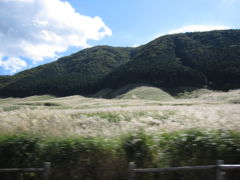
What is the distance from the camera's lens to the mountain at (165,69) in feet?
238

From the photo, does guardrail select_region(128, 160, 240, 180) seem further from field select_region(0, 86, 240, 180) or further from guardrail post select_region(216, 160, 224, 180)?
field select_region(0, 86, 240, 180)

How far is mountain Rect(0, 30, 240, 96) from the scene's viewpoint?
7256cm

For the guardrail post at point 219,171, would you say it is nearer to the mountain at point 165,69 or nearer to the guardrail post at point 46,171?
the guardrail post at point 46,171

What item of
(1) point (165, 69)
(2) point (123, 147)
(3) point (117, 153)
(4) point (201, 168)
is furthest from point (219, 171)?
(1) point (165, 69)

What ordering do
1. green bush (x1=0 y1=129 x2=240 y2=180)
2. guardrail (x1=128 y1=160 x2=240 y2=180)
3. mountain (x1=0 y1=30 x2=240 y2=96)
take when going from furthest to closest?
mountain (x1=0 y1=30 x2=240 y2=96), green bush (x1=0 y1=129 x2=240 y2=180), guardrail (x1=128 y1=160 x2=240 y2=180)

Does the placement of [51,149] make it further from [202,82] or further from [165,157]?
[202,82]

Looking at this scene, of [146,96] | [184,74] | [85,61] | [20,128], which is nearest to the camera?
[20,128]

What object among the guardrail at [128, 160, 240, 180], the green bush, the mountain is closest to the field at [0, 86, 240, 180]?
the green bush

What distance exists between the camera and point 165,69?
81750mm

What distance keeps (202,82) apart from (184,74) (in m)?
6.80

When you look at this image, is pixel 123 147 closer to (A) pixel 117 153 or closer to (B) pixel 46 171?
(A) pixel 117 153

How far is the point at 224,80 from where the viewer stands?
67.2 metres

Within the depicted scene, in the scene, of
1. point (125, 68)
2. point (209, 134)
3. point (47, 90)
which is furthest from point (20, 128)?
point (47, 90)

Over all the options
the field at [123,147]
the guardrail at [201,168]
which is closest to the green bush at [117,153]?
the field at [123,147]
